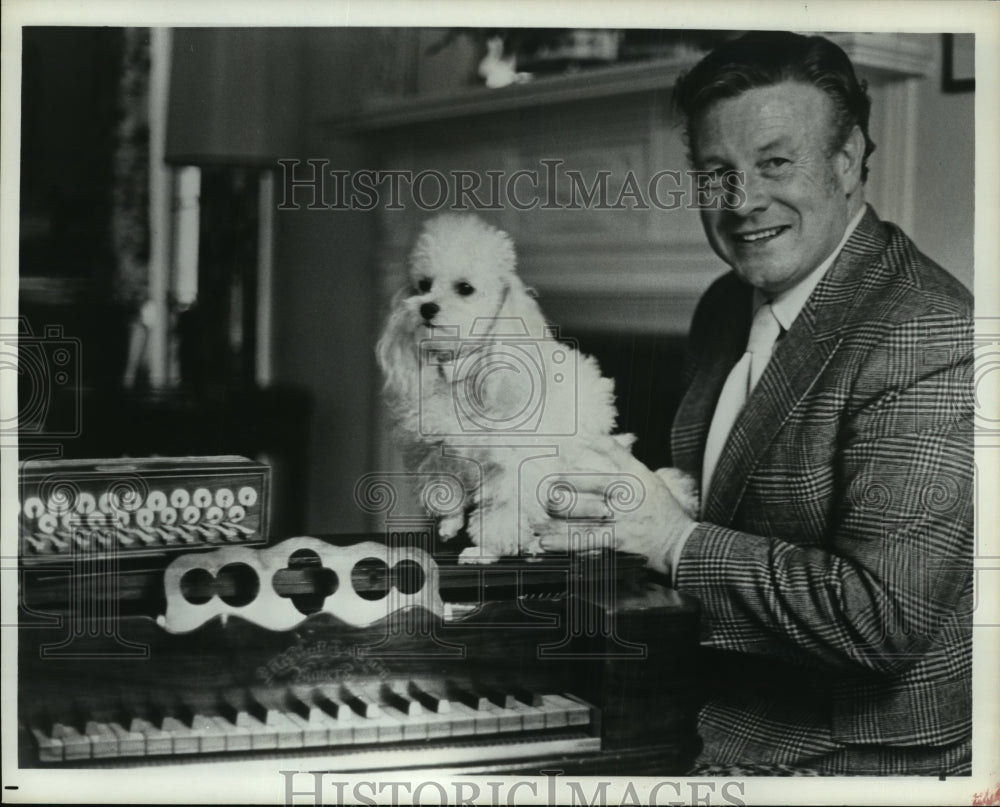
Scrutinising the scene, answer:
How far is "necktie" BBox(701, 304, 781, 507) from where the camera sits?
7.58 feet

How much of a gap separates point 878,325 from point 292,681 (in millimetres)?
1469

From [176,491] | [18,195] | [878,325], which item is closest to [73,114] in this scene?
[18,195]

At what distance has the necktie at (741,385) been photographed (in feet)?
7.58

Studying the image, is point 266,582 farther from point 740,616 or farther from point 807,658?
point 807,658

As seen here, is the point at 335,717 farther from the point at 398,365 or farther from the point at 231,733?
the point at 398,365

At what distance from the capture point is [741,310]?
2.32 m

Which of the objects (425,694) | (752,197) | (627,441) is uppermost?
(752,197)

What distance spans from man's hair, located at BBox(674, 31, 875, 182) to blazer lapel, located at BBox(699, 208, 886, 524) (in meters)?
0.18

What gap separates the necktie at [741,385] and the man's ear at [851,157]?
317 mm

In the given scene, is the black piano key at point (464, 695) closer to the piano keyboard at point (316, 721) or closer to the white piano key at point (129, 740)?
the piano keyboard at point (316, 721)

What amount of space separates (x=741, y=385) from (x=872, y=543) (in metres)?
→ 0.43

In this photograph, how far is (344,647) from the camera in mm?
2316

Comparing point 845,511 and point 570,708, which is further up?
point 845,511

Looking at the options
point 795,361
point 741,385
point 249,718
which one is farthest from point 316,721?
point 795,361
